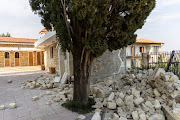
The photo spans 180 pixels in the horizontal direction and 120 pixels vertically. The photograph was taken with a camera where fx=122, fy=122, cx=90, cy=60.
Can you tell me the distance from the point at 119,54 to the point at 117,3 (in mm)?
4058

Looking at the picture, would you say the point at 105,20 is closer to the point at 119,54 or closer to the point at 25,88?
the point at 119,54

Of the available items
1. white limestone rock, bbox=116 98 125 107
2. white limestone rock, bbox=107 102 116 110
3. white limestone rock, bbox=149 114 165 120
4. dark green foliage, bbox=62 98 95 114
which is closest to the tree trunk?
dark green foliage, bbox=62 98 95 114

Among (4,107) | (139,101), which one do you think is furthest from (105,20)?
(4,107)

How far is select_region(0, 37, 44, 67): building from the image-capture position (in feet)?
50.5

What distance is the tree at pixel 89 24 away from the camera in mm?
2949

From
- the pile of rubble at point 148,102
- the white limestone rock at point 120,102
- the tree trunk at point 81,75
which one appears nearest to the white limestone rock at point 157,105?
the pile of rubble at point 148,102

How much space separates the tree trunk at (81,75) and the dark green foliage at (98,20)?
1.10ft

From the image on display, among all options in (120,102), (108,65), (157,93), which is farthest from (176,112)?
(108,65)

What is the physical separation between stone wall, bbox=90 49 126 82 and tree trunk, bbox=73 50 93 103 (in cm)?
242

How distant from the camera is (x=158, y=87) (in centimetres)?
368

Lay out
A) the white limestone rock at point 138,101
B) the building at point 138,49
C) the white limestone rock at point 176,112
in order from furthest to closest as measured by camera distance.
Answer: the building at point 138,49 < the white limestone rock at point 138,101 < the white limestone rock at point 176,112

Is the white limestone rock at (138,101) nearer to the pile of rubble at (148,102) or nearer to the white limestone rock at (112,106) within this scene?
the pile of rubble at (148,102)

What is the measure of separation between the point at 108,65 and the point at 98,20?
3.84 meters

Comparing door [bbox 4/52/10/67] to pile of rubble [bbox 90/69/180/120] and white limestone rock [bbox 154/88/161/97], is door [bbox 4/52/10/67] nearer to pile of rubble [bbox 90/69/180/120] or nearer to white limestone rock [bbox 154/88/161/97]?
pile of rubble [bbox 90/69/180/120]
